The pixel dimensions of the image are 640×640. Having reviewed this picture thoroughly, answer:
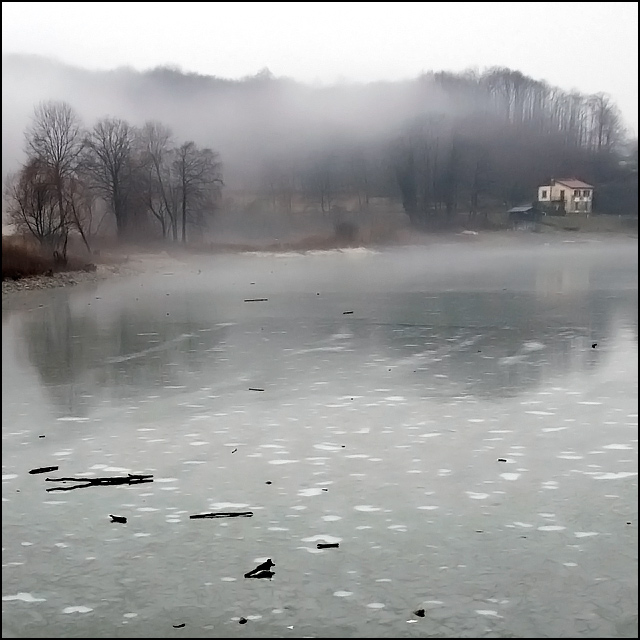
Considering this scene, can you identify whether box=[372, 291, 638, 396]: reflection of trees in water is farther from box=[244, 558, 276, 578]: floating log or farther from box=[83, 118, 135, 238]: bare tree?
box=[83, 118, 135, 238]: bare tree

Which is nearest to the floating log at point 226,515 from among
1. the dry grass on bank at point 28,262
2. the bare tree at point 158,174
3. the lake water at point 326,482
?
the lake water at point 326,482

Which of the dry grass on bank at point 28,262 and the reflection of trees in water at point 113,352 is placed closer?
the reflection of trees in water at point 113,352

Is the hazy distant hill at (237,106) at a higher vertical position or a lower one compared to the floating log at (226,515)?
higher

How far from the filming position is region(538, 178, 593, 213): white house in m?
10.1

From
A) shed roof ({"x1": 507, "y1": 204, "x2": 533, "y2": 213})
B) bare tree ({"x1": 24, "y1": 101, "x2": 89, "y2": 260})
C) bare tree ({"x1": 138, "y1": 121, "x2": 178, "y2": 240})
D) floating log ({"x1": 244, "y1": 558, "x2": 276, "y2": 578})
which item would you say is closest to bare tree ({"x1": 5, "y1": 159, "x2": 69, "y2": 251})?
bare tree ({"x1": 24, "y1": 101, "x2": 89, "y2": 260})

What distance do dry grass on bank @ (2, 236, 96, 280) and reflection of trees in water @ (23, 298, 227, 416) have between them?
5153mm

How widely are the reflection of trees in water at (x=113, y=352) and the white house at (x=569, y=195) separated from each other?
5.20 m

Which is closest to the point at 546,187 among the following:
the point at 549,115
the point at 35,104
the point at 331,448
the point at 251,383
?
the point at 549,115

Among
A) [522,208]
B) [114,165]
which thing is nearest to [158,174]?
[114,165]

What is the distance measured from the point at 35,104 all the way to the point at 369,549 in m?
22.4

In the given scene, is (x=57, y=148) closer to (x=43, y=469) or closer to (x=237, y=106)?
(x=237, y=106)

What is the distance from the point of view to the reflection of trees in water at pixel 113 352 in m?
4.52

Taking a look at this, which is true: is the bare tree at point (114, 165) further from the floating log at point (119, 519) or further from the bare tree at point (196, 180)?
the floating log at point (119, 519)

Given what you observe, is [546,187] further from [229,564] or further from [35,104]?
[35,104]
